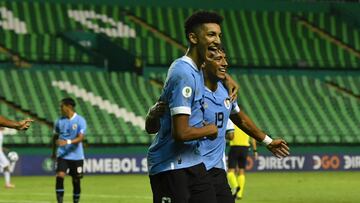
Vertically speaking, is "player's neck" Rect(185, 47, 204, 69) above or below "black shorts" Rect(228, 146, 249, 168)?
above

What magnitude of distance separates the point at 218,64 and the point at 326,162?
3106 centimetres

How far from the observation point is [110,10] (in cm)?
4503

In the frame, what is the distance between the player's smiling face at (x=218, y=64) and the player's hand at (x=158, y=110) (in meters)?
0.48

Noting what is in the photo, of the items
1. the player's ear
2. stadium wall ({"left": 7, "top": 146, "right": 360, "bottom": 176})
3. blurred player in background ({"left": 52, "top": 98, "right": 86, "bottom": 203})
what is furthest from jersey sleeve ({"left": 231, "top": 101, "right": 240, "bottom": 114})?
stadium wall ({"left": 7, "top": 146, "right": 360, "bottom": 176})

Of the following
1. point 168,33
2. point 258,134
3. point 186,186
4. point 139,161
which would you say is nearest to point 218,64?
point 186,186

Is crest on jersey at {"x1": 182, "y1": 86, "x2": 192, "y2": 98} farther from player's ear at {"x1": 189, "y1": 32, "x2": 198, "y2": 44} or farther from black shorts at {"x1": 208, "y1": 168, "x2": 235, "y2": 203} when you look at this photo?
black shorts at {"x1": 208, "y1": 168, "x2": 235, "y2": 203}

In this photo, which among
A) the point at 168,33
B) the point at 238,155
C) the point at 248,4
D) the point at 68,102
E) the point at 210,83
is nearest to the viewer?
the point at 210,83

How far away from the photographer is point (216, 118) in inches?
310

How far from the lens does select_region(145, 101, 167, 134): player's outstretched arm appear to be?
7.55 meters

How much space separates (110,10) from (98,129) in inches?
383

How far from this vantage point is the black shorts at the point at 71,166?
18.5m

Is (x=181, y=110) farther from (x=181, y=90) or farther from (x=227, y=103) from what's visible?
(x=227, y=103)

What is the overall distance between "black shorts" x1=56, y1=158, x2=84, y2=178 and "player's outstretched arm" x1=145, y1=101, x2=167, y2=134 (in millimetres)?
10959

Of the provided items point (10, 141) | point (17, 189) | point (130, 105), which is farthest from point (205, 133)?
A: point (130, 105)
